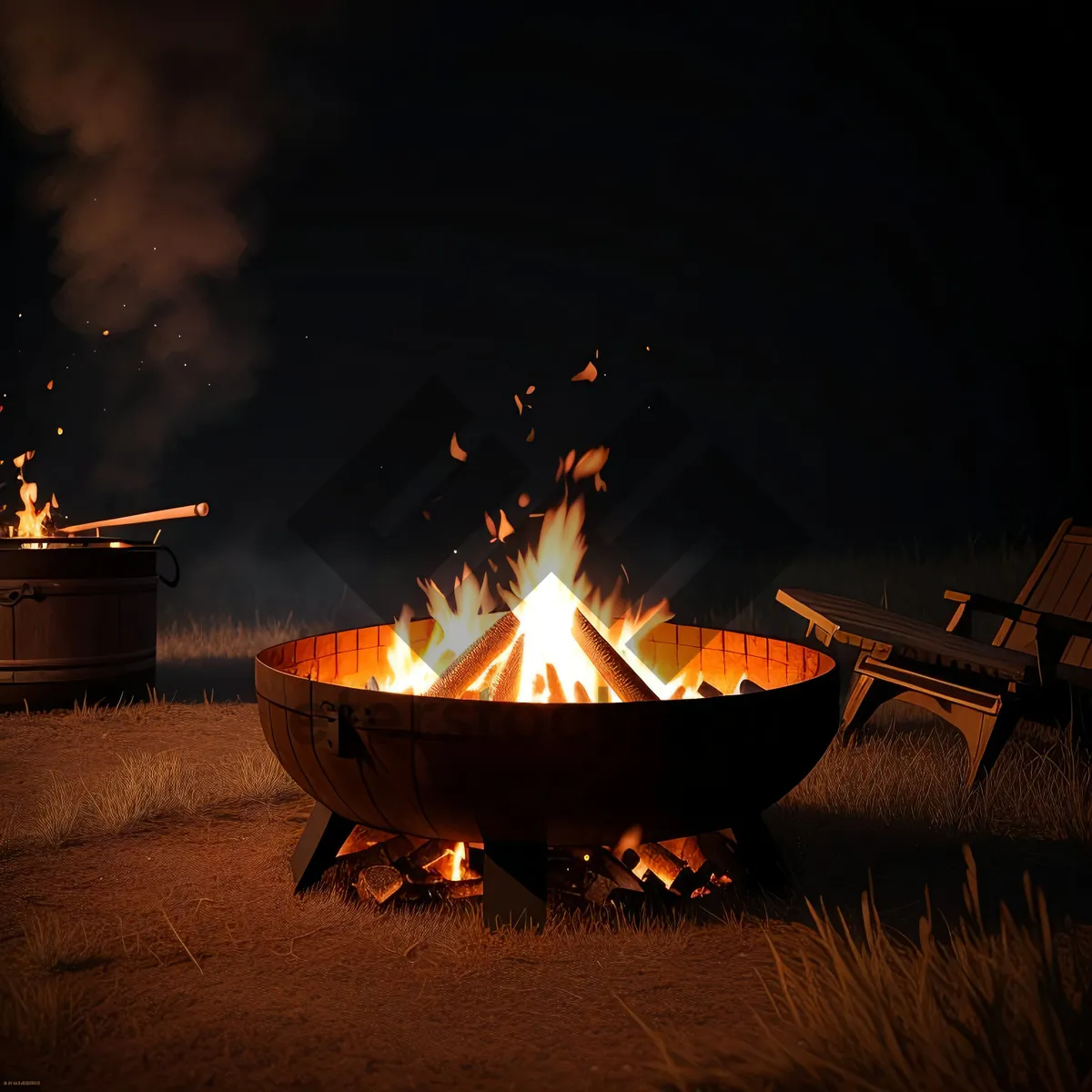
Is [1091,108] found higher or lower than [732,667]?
higher

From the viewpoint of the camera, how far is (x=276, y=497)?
12250mm

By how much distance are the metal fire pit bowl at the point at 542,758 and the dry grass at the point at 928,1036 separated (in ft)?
2.00

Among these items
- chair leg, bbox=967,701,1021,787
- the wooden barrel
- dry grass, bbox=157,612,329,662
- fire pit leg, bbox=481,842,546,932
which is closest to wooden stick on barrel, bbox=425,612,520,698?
fire pit leg, bbox=481,842,546,932

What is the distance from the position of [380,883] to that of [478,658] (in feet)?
2.32

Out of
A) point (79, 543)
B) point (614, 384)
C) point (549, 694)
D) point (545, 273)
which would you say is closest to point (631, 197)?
point (545, 273)

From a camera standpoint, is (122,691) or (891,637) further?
(122,691)

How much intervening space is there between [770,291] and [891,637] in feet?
33.4

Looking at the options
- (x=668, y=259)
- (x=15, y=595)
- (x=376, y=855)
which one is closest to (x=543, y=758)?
(x=376, y=855)

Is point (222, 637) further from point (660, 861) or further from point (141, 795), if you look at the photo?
point (660, 861)

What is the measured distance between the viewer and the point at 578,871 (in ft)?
9.20

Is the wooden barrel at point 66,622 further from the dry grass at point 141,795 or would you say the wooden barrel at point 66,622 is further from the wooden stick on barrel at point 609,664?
the wooden stick on barrel at point 609,664

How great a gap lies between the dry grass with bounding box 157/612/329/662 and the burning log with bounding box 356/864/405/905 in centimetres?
499

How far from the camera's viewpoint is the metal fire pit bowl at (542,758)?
238 centimetres

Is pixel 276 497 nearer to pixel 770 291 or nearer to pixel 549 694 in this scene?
pixel 770 291
